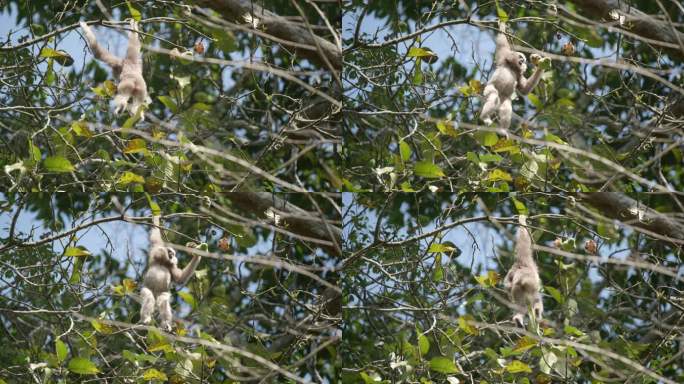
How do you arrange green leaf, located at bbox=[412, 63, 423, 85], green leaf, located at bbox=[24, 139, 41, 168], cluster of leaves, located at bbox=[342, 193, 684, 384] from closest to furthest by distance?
green leaf, located at bbox=[24, 139, 41, 168] < cluster of leaves, located at bbox=[342, 193, 684, 384] < green leaf, located at bbox=[412, 63, 423, 85]

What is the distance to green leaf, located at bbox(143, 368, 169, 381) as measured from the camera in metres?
2.89

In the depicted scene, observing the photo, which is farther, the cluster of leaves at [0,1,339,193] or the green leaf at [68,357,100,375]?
the cluster of leaves at [0,1,339,193]

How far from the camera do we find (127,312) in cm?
303

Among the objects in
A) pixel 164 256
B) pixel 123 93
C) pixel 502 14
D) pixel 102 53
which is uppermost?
pixel 502 14

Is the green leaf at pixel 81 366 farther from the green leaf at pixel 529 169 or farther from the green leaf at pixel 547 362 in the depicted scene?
the green leaf at pixel 529 169

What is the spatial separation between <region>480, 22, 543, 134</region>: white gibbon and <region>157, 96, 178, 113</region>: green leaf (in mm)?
1121

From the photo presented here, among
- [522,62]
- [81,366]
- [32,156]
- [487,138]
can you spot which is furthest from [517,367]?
[32,156]

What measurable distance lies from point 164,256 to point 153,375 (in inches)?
16.5

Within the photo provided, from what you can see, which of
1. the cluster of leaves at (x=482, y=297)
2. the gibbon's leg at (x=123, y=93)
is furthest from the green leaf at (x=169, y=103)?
the cluster of leaves at (x=482, y=297)

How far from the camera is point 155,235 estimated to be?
10.0ft

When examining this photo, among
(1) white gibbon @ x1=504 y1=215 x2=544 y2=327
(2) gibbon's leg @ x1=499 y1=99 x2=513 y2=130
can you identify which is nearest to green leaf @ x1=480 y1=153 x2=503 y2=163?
(2) gibbon's leg @ x1=499 y1=99 x2=513 y2=130

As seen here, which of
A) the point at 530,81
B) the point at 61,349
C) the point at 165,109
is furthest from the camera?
the point at 165,109

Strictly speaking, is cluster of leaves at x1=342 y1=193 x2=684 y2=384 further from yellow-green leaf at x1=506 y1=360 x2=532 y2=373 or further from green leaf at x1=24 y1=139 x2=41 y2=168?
green leaf at x1=24 y1=139 x2=41 y2=168

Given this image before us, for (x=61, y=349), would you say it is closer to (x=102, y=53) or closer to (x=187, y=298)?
(x=187, y=298)
